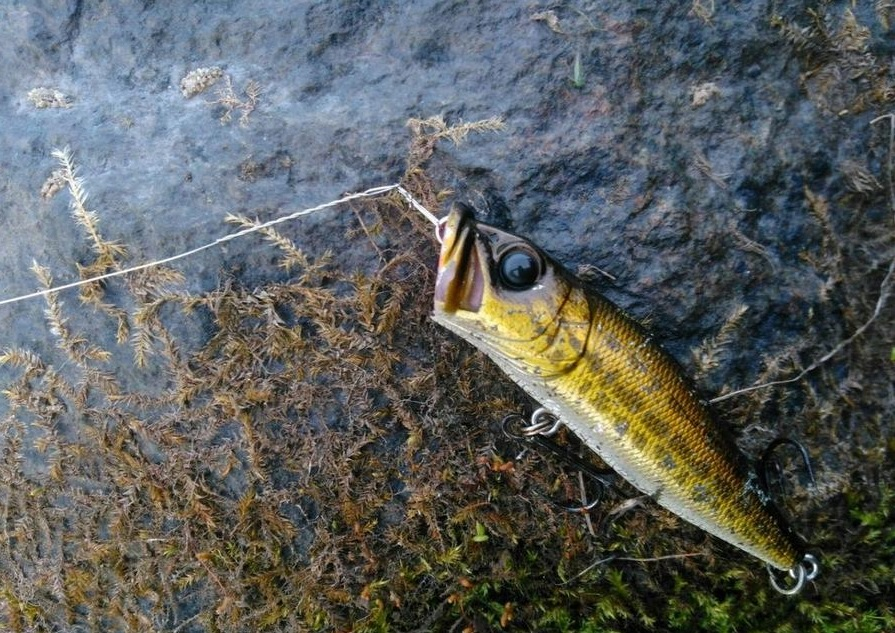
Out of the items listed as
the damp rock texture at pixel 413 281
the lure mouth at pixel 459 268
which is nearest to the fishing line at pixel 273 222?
the damp rock texture at pixel 413 281

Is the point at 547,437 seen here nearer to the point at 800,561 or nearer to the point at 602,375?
the point at 602,375

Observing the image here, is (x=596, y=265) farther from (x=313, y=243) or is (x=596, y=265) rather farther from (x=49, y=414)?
(x=49, y=414)

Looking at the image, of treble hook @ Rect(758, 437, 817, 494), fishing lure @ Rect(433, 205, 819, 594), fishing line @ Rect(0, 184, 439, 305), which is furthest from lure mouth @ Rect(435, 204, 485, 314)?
treble hook @ Rect(758, 437, 817, 494)

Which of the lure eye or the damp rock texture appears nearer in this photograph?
the lure eye

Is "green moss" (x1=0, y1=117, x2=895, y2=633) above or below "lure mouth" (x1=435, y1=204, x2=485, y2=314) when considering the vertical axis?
below

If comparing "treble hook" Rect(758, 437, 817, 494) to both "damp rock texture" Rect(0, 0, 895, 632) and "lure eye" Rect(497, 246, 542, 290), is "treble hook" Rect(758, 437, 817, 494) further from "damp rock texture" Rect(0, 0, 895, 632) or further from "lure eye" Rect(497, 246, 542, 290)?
"lure eye" Rect(497, 246, 542, 290)

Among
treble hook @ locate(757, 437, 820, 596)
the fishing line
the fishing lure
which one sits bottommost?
treble hook @ locate(757, 437, 820, 596)

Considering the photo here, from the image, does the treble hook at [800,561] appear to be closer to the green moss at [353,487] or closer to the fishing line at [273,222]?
the green moss at [353,487]
